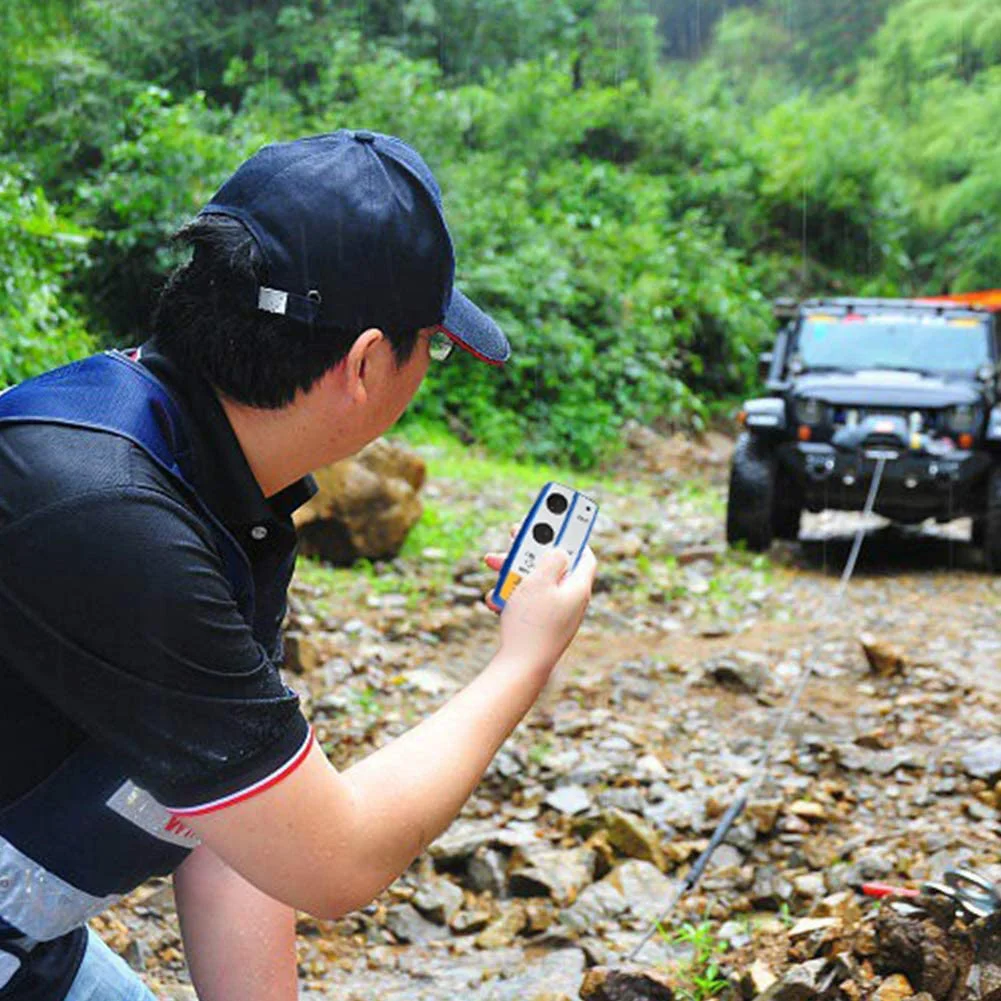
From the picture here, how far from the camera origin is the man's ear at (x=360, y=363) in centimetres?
141

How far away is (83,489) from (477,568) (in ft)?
19.6

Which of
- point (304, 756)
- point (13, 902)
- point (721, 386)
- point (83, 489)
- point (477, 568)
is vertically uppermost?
point (83, 489)

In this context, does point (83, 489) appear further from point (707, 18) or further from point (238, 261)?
point (707, 18)

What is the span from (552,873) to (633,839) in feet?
1.08

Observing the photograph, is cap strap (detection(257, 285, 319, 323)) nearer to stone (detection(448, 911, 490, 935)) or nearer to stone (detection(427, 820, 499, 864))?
stone (detection(448, 911, 490, 935))

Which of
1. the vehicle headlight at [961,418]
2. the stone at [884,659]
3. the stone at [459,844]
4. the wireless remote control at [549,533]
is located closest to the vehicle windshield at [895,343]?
the vehicle headlight at [961,418]

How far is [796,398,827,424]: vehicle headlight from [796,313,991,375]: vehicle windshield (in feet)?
2.43

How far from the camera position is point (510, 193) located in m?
16.1

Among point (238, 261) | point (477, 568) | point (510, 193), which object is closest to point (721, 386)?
point (510, 193)

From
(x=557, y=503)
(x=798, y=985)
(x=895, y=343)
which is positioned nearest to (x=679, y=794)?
(x=798, y=985)

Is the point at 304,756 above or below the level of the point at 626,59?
above

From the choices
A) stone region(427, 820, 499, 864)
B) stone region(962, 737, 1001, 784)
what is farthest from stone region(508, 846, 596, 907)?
stone region(962, 737, 1001, 784)

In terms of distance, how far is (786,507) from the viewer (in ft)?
28.1

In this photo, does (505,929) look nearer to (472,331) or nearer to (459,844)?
(459,844)
